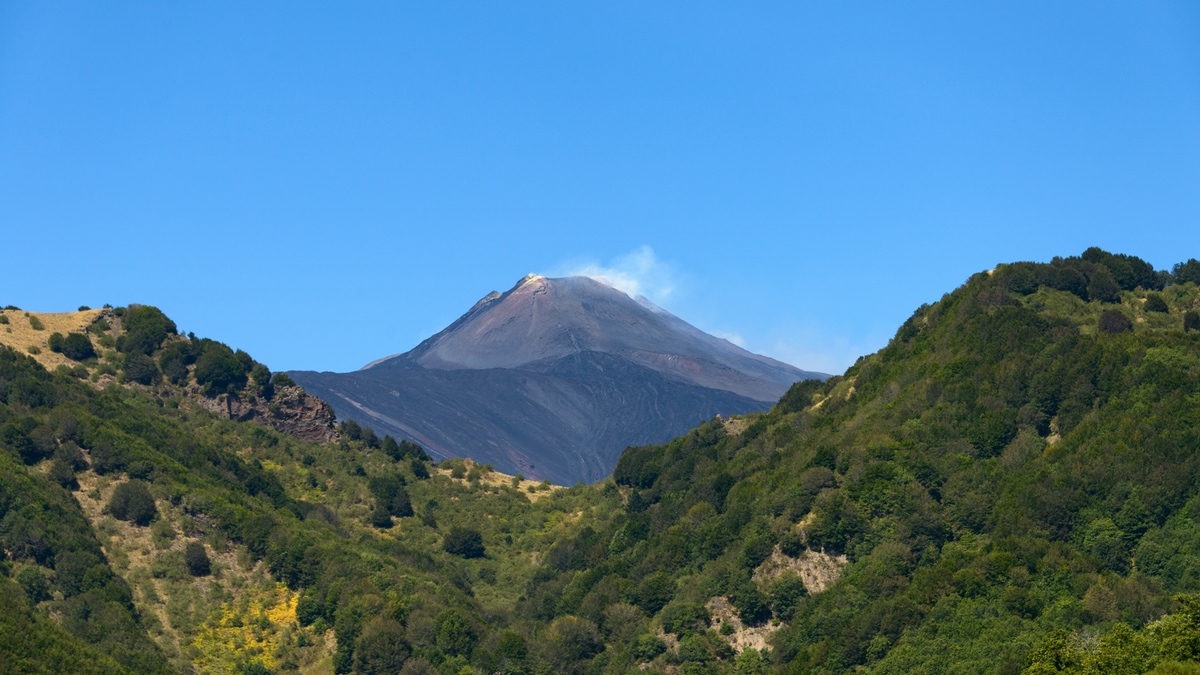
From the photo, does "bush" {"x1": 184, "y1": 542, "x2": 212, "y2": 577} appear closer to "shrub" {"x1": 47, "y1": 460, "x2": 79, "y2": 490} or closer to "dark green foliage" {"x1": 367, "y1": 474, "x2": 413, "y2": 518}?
"shrub" {"x1": 47, "y1": 460, "x2": 79, "y2": 490}

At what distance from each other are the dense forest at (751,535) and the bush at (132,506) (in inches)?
6.9

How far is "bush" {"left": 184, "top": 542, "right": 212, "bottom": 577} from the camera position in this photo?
13812 centimetres

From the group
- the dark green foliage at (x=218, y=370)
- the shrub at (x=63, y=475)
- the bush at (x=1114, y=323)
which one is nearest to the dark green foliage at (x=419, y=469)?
the dark green foliage at (x=218, y=370)

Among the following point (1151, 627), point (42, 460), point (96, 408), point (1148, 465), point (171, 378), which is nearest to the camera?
point (1151, 627)

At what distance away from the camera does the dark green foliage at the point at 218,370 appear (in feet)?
593

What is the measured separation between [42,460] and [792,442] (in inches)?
2447

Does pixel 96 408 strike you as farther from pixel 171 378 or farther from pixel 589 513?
pixel 589 513

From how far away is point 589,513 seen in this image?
175500 millimetres

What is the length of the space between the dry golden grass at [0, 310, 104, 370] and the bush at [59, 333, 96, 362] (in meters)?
0.95

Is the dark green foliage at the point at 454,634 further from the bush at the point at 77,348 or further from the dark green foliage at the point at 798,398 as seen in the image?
the bush at the point at 77,348

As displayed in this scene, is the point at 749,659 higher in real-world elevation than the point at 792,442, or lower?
lower

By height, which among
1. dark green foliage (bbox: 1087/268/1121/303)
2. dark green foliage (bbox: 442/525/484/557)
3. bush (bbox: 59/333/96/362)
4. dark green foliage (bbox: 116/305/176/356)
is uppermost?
dark green foliage (bbox: 1087/268/1121/303)

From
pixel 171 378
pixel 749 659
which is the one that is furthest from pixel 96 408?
pixel 749 659

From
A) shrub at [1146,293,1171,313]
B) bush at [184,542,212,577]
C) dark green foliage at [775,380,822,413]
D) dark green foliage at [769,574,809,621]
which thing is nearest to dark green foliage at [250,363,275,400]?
bush at [184,542,212,577]
